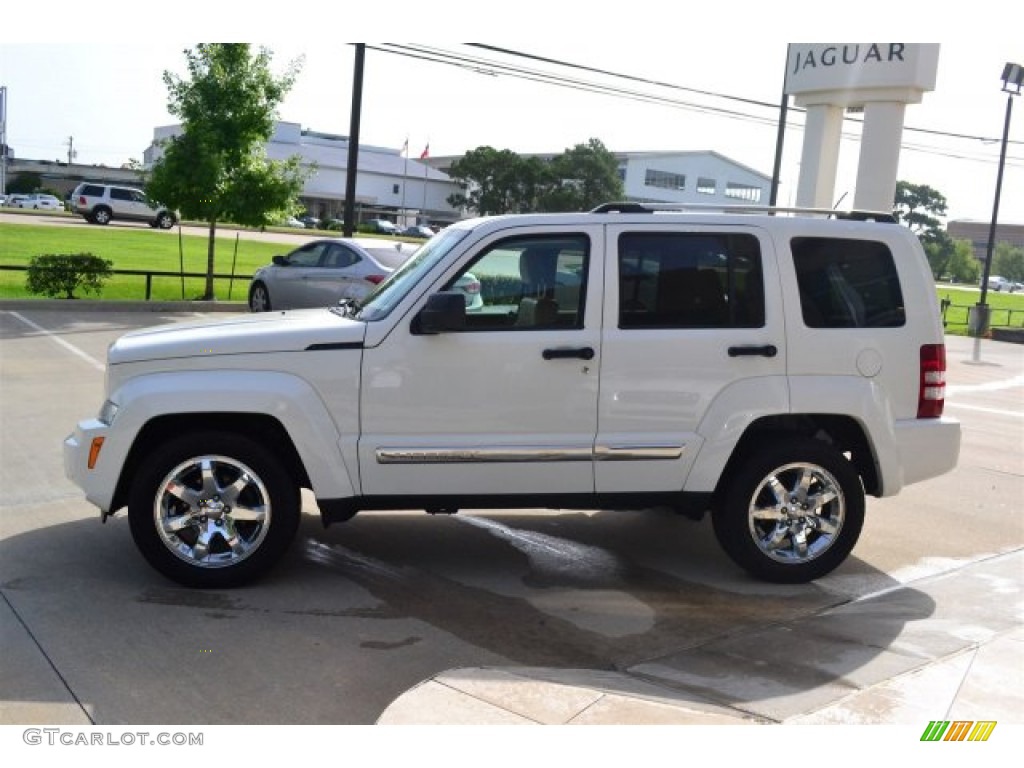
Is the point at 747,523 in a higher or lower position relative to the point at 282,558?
higher

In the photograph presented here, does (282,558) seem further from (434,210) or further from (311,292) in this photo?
(434,210)

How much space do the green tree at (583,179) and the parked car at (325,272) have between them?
107ft

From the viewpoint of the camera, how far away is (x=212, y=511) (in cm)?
548

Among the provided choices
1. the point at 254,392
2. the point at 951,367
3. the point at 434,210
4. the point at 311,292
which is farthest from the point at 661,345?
the point at 434,210

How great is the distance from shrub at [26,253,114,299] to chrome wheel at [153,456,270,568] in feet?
47.9

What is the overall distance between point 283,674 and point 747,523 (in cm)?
277

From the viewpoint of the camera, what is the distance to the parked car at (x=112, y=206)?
48281 millimetres

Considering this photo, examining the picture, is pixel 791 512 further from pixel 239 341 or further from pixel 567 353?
pixel 239 341

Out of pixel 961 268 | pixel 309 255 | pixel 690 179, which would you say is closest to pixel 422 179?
pixel 690 179

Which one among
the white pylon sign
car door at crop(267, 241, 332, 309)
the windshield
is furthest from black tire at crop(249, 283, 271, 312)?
the white pylon sign

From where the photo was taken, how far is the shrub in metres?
18.4

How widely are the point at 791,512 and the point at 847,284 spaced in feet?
4.50

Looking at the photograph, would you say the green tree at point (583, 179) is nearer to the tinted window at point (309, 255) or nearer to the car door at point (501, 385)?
the tinted window at point (309, 255)

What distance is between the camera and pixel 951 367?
20.3 m
